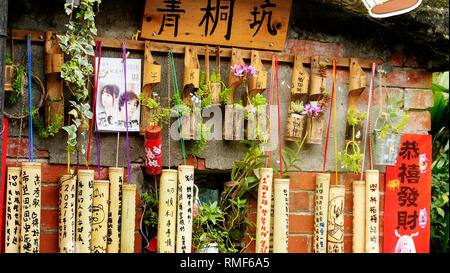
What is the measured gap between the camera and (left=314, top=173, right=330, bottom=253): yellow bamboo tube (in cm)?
281

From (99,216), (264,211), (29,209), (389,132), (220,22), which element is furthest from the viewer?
(389,132)

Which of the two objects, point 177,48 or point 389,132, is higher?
point 177,48

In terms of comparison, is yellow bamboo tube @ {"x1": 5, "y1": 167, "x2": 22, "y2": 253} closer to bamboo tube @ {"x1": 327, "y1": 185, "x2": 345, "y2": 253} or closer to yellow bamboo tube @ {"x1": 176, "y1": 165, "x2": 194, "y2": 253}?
yellow bamboo tube @ {"x1": 176, "y1": 165, "x2": 194, "y2": 253}

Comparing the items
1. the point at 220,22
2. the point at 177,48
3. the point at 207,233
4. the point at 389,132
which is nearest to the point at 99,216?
the point at 207,233

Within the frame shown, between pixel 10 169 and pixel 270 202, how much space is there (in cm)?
129

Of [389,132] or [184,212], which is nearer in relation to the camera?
[184,212]

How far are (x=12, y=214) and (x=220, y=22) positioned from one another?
1.43 metres

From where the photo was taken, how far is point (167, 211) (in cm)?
255

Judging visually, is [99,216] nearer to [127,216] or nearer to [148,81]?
[127,216]

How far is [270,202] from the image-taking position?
8.89ft

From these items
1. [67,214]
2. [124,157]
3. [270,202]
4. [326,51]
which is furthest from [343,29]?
[67,214]

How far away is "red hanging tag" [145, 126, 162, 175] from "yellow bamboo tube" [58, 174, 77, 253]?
37 cm

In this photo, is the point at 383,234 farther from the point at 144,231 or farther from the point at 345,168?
the point at 144,231

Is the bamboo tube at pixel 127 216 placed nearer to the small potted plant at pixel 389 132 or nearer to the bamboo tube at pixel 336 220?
the bamboo tube at pixel 336 220
